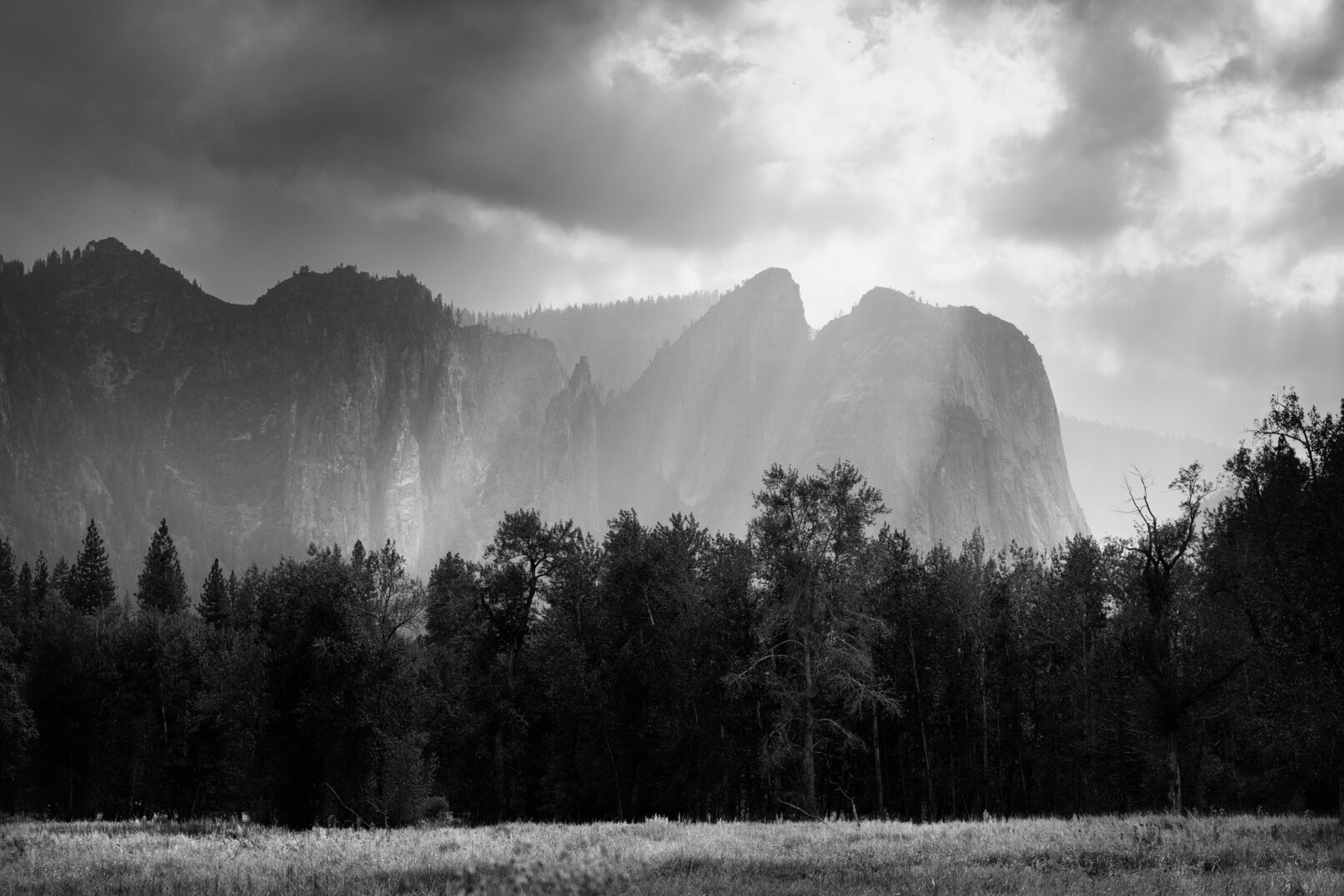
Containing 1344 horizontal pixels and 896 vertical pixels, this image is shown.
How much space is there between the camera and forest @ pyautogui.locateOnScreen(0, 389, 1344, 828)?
29797 millimetres

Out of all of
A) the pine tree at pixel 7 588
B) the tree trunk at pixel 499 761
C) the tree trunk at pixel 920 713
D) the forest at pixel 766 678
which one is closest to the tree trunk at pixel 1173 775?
the forest at pixel 766 678

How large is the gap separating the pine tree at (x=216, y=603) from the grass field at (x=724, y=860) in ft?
228

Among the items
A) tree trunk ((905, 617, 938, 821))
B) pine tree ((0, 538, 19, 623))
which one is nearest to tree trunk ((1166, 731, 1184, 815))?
tree trunk ((905, 617, 938, 821))

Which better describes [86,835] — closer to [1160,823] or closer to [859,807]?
[1160,823]

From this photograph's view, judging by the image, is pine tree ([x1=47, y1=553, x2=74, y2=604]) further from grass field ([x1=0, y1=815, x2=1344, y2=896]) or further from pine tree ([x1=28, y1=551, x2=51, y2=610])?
grass field ([x1=0, y1=815, x2=1344, y2=896])

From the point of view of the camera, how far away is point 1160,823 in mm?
19531

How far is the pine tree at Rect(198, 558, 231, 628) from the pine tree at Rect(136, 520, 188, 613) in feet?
38.4

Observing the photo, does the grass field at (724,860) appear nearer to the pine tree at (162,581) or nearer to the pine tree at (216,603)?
the pine tree at (216,603)

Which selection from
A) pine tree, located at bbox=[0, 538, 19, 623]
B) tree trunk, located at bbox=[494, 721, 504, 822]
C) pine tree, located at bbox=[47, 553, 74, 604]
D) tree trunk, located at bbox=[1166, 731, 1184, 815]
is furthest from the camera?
pine tree, located at bbox=[47, 553, 74, 604]

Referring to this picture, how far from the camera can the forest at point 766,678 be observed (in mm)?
29797

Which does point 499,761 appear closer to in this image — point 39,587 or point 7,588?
point 7,588

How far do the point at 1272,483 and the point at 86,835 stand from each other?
33.7m

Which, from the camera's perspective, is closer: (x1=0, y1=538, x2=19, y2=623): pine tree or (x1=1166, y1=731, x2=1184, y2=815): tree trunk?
(x1=1166, y1=731, x2=1184, y2=815): tree trunk

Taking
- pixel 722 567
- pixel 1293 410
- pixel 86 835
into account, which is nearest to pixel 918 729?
pixel 722 567
